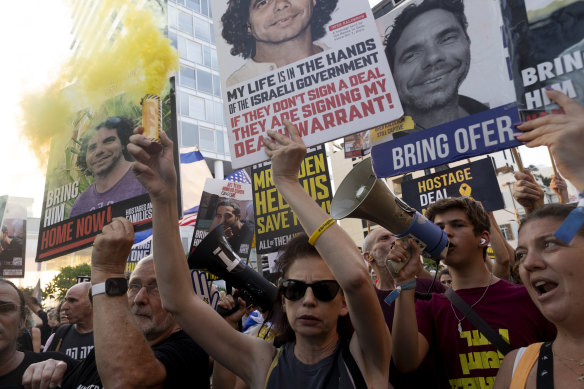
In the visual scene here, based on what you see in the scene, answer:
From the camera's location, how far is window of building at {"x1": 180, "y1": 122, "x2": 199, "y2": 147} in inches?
1276

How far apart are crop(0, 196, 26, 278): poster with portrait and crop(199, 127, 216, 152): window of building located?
2528 cm

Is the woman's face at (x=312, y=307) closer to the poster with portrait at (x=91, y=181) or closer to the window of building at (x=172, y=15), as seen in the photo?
the poster with portrait at (x=91, y=181)

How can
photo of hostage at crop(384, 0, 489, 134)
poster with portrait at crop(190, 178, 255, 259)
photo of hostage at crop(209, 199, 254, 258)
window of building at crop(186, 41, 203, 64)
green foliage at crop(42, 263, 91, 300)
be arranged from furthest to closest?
window of building at crop(186, 41, 203, 64) < green foliage at crop(42, 263, 91, 300) < photo of hostage at crop(209, 199, 254, 258) < poster with portrait at crop(190, 178, 255, 259) < photo of hostage at crop(384, 0, 489, 134)

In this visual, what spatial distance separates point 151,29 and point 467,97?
11.1ft

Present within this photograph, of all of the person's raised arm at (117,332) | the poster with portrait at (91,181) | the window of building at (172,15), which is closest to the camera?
the person's raised arm at (117,332)

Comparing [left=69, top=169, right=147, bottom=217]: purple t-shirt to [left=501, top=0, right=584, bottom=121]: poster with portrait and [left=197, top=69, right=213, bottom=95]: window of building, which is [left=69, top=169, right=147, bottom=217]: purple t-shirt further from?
[left=197, top=69, right=213, bottom=95]: window of building

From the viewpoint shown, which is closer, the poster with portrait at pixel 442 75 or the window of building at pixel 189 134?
the poster with portrait at pixel 442 75

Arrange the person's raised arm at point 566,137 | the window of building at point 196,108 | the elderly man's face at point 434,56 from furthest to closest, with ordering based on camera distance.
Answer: the window of building at point 196,108
the elderly man's face at point 434,56
the person's raised arm at point 566,137

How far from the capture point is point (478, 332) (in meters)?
2.41

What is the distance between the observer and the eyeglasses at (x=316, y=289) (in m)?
1.94

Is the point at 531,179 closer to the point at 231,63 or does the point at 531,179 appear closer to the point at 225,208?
the point at 231,63

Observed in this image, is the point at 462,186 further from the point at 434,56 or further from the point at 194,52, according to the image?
the point at 194,52

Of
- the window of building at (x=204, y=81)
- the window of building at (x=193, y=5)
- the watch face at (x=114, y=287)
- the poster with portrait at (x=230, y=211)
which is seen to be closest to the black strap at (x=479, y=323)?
the watch face at (x=114, y=287)

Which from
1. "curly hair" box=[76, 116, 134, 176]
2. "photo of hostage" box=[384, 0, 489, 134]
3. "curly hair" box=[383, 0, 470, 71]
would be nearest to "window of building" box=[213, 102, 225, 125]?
"curly hair" box=[76, 116, 134, 176]
